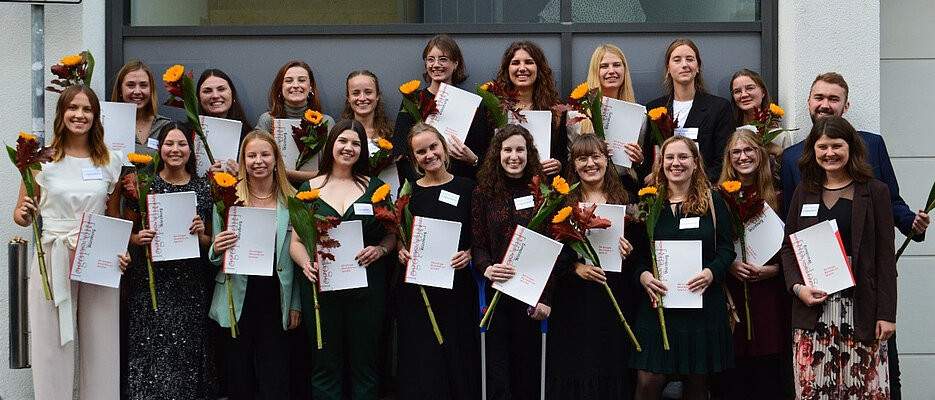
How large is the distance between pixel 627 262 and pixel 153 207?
2.72 meters

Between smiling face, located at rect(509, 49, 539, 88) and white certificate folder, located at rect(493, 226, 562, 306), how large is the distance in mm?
1207

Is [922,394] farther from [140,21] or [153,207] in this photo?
[140,21]

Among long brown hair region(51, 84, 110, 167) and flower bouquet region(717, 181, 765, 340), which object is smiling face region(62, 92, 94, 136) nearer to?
long brown hair region(51, 84, 110, 167)

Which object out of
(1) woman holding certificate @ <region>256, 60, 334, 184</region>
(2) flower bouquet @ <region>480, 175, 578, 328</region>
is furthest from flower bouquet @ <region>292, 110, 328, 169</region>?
(2) flower bouquet @ <region>480, 175, 578, 328</region>

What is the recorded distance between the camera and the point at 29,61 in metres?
6.68

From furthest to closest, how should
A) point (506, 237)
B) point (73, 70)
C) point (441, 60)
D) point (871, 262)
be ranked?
1. point (441, 60)
2. point (73, 70)
3. point (506, 237)
4. point (871, 262)

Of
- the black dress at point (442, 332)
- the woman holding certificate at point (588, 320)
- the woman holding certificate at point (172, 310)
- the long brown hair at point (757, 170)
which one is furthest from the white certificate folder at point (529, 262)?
the woman holding certificate at point (172, 310)

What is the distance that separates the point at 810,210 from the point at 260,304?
315cm

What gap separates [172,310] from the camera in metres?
5.82

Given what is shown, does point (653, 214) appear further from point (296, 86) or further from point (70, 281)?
point (70, 281)

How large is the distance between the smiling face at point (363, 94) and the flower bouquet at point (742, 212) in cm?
222

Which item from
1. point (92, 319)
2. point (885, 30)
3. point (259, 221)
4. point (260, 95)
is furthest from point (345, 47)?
point (885, 30)

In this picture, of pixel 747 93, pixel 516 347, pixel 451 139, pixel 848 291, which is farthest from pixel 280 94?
pixel 848 291

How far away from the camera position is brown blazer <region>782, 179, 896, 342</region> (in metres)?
5.37
